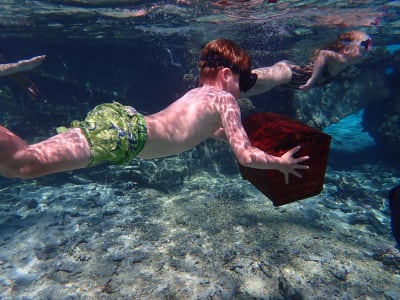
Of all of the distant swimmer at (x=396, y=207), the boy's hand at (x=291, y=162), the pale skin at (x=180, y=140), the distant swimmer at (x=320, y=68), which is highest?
the distant swimmer at (x=320, y=68)

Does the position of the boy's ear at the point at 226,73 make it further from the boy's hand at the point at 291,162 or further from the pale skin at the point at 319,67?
the boy's hand at the point at 291,162

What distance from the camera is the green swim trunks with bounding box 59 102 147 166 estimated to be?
3533 mm

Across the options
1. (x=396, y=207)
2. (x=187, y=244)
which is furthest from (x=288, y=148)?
(x=187, y=244)

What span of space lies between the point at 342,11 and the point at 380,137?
20.8 feet

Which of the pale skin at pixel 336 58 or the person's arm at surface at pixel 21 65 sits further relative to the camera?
the person's arm at surface at pixel 21 65

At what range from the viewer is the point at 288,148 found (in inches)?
130

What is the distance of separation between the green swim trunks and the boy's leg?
0.39ft

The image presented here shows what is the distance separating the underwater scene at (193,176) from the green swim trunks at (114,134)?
348 mm

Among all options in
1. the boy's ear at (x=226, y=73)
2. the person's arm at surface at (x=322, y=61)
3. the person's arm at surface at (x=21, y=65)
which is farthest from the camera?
the person's arm at surface at (x=21, y=65)

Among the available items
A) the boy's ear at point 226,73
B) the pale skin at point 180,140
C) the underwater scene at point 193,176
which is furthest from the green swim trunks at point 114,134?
the boy's ear at point 226,73

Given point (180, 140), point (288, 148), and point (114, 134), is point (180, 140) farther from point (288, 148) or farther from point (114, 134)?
point (288, 148)

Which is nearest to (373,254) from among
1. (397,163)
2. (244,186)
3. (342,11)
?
(244,186)

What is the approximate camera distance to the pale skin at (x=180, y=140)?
312 cm

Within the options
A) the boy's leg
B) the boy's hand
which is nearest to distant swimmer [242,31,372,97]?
the boy's hand
